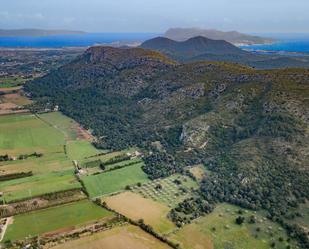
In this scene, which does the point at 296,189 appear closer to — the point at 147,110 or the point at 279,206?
the point at 279,206

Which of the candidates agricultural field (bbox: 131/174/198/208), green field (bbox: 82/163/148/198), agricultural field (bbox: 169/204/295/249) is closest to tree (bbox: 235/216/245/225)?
agricultural field (bbox: 169/204/295/249)

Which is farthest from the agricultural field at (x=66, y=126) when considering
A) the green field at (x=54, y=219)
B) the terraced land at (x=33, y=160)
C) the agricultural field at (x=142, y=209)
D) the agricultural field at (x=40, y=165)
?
the green field at (x=54, y=219)

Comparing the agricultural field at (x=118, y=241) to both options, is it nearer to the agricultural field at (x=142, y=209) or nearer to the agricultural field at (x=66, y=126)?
the agricultural field at (x=142, y=209)

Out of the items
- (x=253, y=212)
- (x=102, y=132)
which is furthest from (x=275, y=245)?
(x=102, y=132)

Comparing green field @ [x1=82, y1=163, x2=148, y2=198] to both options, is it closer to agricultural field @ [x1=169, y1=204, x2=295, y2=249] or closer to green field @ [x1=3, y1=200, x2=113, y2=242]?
green field @ [x1=3, y1=200, x2=113, y2=242]

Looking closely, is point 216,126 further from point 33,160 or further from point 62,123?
point 62,123

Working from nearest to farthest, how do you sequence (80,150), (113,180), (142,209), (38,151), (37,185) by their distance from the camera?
1. (142,209)
2. (37,185)
3. (113,180)
4. (38,151)
5. (80,150)

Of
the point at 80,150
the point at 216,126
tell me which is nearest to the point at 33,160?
the point at 80,150
